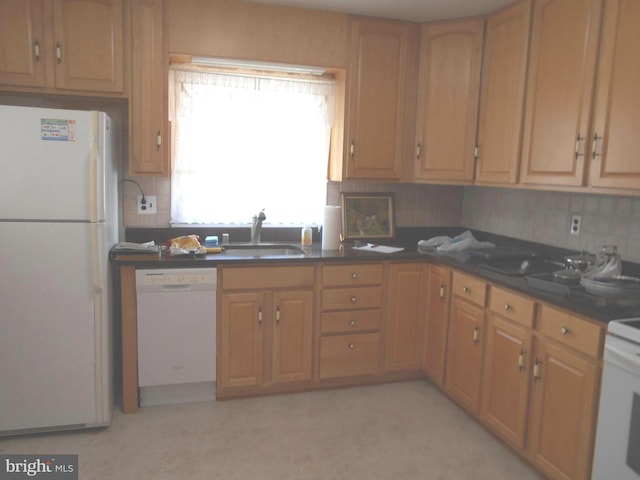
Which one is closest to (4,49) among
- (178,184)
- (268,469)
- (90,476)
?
(178,184)

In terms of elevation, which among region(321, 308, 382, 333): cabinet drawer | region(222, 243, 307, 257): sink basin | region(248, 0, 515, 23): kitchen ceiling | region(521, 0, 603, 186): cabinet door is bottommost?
region(321, 308, 382, 333): cabinet drawer

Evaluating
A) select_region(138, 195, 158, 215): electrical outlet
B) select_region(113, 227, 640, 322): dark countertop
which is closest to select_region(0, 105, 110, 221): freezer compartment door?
select_region(113, 227, 640, 322): dark countertop

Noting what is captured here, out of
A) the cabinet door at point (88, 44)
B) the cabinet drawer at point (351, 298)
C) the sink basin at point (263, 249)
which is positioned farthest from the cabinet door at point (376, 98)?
the cabinet door at point (88, 44)

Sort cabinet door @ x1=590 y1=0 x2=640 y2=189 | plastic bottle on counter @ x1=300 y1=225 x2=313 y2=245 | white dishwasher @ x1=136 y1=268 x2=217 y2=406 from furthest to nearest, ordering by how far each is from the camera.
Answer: plastic bottle on counter @ x1=300 y1=225 x2=313 y2=245 < white dishwasher @ x1=136 y1=268 x2=217 y2=406 < cabinet door @ x1=590 y1=0 x2=640 y2=189

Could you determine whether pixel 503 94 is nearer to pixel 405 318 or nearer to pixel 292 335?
pixel 405 318

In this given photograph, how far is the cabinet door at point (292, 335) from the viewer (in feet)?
9.61

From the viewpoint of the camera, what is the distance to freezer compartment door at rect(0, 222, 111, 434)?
7.73 ft

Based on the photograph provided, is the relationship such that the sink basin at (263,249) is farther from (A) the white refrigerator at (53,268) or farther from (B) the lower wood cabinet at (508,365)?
(B) the lower wood cabinet at (508,365)

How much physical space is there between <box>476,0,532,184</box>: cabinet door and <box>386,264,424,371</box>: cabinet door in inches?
29.8

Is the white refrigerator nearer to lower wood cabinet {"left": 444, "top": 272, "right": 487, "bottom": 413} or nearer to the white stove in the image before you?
lower wood cabinet {"left": 444, "top": 272, "right": 487, "bottom": 413}

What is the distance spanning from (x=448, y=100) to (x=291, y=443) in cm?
226

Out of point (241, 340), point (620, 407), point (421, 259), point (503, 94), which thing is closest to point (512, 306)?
point (620, 407)

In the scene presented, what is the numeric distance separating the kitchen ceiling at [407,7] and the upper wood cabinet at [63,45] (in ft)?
2.89

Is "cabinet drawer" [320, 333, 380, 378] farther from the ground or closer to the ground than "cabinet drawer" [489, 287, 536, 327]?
closer to the ground
